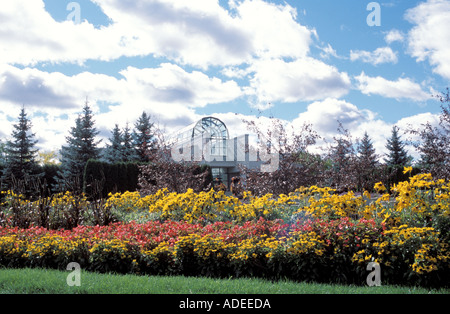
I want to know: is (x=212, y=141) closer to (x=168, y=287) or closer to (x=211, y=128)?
(x=211, y=128)

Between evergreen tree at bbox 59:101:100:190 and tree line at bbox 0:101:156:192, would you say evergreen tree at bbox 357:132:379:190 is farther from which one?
evergreen tree at bbox 59:101:100:190

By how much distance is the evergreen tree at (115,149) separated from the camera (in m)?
26.5

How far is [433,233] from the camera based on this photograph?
4.34m

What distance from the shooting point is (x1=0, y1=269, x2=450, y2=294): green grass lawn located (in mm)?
3735

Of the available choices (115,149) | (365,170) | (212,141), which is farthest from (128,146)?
(365,170)

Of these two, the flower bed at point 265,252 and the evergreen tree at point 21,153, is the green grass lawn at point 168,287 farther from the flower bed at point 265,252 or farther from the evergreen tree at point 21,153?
→ the evergreen tree at point 21,153

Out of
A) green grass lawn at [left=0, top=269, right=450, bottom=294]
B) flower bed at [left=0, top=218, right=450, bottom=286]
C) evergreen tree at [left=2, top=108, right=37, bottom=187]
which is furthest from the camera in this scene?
evergreen tree at [left=2, top=108, right=37, bottom=187]

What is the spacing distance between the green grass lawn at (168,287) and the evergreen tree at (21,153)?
2007 cm

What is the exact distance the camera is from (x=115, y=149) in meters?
26.9

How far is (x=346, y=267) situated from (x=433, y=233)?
106 centimetres

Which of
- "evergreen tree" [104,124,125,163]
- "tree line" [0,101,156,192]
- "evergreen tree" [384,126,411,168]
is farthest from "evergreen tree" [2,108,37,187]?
"evergreen tree" [384,126,411,168]

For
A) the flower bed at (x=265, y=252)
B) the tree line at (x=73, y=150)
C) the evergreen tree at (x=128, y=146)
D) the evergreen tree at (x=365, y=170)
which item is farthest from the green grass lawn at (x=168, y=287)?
the evergreen tree at (x=128, y=146)

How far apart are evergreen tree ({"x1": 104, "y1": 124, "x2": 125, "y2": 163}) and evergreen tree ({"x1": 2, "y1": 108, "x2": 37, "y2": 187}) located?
4.73 meters
